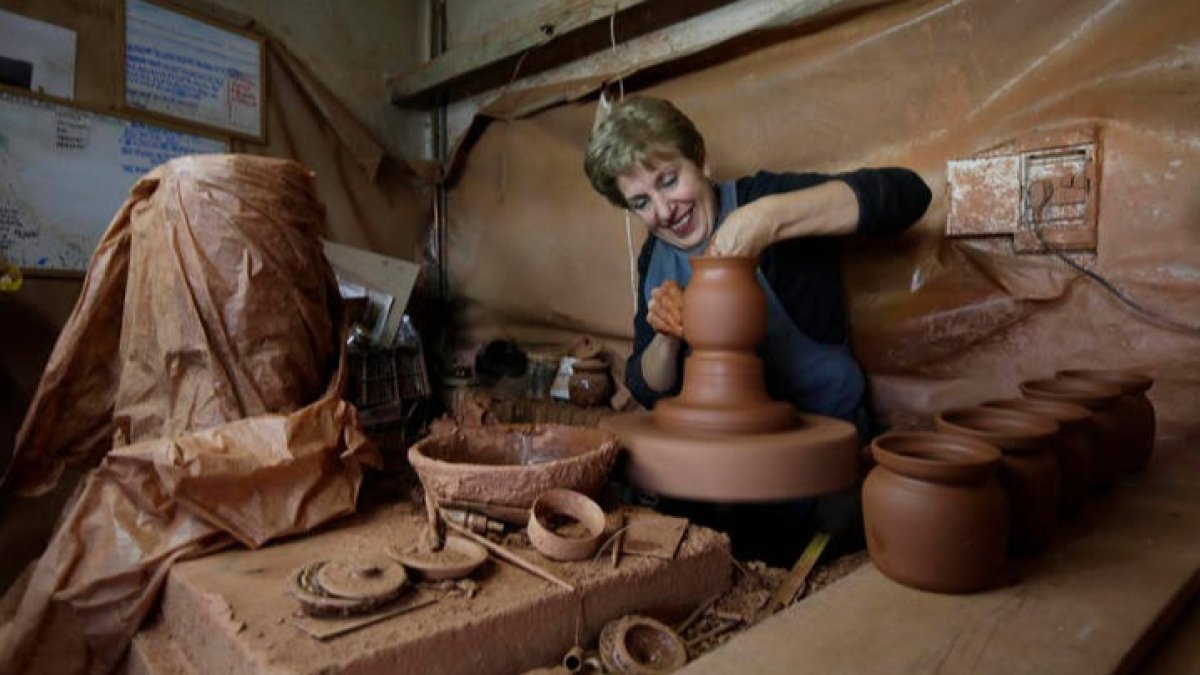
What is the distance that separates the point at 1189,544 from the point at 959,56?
145cm

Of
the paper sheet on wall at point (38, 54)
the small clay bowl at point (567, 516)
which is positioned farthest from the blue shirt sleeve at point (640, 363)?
the paper sheet on wall at point (38, 54)

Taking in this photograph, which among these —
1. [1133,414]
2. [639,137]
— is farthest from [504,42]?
[1133,414]

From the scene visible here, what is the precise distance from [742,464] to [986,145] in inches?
53.2

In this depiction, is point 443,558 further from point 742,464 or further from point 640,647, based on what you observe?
point 742,464

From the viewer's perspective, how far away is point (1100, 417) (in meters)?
1.46

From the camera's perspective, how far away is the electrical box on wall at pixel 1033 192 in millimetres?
1765

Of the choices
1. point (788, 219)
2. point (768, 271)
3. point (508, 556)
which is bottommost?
point (508, 556)

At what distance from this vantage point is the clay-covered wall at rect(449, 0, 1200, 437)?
5.45 ft

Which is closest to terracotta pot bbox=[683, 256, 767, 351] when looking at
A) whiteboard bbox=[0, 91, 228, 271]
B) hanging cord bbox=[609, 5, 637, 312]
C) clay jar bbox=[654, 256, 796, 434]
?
clay jar bbox=[654, 256, 796, 434]

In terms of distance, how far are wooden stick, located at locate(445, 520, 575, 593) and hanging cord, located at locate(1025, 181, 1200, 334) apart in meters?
1.69

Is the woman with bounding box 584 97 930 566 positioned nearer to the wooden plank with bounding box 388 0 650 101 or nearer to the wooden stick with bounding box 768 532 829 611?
the wooden stick with bounding box 768 532 829 611

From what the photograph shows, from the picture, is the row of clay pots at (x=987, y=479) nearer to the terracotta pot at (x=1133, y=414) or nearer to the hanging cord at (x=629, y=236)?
the terracotta pot at (x=1133, y=414)

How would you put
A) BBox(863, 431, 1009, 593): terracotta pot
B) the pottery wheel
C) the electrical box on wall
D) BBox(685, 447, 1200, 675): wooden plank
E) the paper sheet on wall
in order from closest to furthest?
BBox(685, 447, 1200, 675): wooden plank
BBox(863, 431, 1009, 593): terracotta pot
the pottery wheel
the electrical box on wall
the paper sheet on wall

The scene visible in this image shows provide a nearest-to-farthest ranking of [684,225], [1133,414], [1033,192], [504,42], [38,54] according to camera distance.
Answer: [1133,414] < [1033,192] < [684,225] < [38,54] < [504,42]
